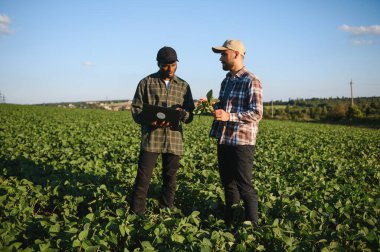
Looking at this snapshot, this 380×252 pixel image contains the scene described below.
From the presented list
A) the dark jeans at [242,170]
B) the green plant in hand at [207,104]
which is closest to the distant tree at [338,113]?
the dark jeans at [242,170]

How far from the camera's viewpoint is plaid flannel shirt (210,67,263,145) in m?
2.88

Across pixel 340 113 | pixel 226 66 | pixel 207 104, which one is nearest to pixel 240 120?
pixel 207 104

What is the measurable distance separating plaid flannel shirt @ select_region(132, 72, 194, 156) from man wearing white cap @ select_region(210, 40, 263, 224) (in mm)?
580

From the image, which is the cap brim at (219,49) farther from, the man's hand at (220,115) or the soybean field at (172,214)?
the soybean field at (172,214)

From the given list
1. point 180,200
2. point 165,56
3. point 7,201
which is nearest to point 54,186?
point 7,201

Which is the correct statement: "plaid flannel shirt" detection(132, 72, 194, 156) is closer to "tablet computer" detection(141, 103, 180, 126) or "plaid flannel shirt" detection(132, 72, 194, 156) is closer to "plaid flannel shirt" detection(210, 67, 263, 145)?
"tablet computer" detection(141, 103, 180, 126)

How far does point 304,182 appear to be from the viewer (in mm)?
5242

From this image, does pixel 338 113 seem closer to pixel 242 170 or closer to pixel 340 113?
pixel 340 113

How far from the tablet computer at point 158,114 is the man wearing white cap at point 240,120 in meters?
0.48

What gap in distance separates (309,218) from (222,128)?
1597 mm

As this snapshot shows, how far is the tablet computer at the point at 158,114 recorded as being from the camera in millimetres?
3064

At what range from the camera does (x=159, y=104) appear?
3.41 m

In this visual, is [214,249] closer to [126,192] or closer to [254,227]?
[254,227]

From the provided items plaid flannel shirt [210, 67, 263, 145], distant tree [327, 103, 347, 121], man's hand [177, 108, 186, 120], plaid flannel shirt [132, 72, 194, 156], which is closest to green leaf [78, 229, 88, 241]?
plaid flannel shirt [132, 72, 194, 156]
